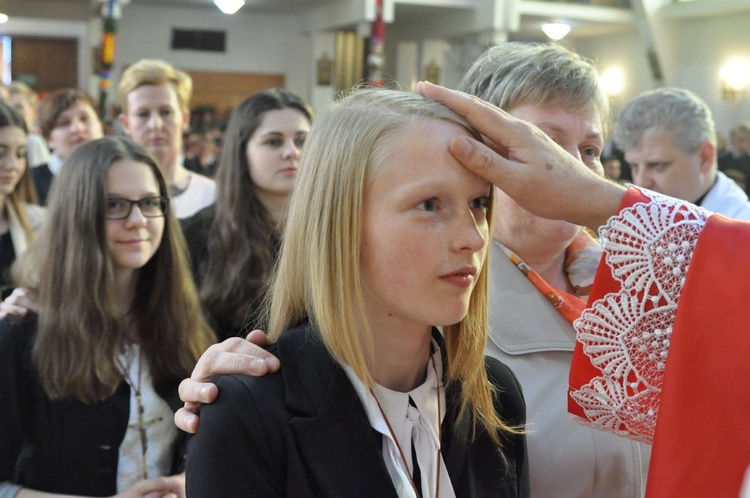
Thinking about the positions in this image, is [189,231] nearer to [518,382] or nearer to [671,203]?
[518,382]

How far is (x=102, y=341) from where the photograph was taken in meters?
2.46

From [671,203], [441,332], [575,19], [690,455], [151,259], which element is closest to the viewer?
[690,455]

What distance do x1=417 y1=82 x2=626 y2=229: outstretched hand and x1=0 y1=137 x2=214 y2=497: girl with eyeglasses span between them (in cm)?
143

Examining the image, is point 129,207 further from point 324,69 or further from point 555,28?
point 324,69

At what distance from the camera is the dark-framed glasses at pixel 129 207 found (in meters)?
2.65

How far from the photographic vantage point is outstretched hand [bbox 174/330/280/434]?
1.35 m

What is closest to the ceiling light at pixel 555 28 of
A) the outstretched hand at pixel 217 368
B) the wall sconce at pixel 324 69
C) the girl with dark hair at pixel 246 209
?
the wall sconce at pixel 324 69

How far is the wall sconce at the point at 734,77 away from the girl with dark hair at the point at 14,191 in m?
14.0

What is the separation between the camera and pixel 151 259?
9.06 feet

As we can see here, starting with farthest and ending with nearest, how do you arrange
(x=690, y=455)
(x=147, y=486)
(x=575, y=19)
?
1. (x=575, y=19)
2. (x=147, y=486)
3. (x=690, y=455)

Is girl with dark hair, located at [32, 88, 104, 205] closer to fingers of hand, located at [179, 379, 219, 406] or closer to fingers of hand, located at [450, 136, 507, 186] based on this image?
fingers of hand, located at [179, 379, 219, 406]

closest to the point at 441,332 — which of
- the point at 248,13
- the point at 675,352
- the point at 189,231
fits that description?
the point at 675,352

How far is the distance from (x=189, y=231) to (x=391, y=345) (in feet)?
7.16

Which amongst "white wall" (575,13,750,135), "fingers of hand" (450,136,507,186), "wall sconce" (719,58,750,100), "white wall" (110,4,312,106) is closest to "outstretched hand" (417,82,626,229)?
"fingers of hand" (450,136,507,186)
